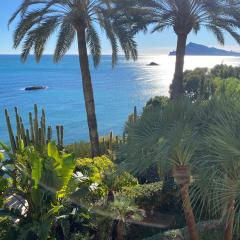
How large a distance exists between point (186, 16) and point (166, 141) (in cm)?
1170

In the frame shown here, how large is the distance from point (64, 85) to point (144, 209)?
338 feet

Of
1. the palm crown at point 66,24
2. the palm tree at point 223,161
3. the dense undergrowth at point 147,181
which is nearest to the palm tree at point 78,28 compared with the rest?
the palm crown at point 66,24

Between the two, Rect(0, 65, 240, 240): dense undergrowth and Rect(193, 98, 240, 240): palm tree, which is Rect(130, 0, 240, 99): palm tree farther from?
Rect(193, 98, 240, 240): palm tree

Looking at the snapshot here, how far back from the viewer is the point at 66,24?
55.2 ft

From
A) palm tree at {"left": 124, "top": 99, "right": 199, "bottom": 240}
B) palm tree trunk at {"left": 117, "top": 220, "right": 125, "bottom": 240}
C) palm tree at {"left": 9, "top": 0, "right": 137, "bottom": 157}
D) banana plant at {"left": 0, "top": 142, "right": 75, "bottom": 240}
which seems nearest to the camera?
palm tree at {"left": 124, "top": 99, "right": 199, "bottom": 240}

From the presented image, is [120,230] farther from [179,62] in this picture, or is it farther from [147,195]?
[179,62]

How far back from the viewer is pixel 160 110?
7805 millimetres

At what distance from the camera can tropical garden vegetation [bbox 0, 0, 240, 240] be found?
6816mm

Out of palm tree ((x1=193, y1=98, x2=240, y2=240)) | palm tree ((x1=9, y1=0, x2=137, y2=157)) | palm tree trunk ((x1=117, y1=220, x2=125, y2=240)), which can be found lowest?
palm tree trunk ((x1=117, y1=220, x2=125, y2=240))

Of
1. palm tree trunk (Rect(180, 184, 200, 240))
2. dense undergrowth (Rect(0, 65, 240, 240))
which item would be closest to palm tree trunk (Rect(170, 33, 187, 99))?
dense undergrowth (Rect(0, 65, 240, 240))

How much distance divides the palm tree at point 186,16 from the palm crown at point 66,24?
1486 mm

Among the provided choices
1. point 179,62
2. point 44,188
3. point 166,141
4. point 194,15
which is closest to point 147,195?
point 44,188

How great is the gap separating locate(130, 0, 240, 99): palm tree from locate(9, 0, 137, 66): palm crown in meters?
1.49

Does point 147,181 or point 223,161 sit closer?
point 223,161
